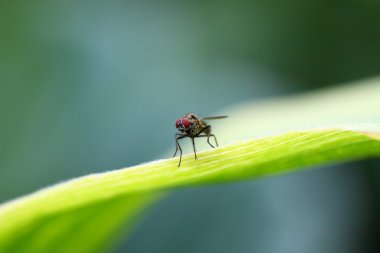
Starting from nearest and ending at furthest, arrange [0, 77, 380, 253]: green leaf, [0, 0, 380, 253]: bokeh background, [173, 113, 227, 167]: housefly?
1. [0, 77, 380, 253]: green leaf
2. [173, 113, 227, 167]: housefly
3. [0, 0, 380, 253]: bokeh background

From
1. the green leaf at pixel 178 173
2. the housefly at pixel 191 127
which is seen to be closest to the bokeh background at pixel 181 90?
the housefly at pixel 191 127

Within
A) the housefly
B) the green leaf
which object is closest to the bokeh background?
the housefly

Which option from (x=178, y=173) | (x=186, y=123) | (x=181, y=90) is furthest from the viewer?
(x=181, y=90)

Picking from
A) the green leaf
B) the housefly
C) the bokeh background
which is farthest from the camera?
the bokeh background

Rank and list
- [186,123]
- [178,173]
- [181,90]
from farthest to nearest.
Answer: [181,90] → [186,123] → [178,173]

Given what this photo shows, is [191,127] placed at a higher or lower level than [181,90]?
lower

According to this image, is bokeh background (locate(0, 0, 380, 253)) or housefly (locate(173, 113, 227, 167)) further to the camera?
bokeh background (locate(0, 0, 380, 253))

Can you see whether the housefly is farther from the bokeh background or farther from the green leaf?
the green leaf

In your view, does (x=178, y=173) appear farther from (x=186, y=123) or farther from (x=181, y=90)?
(x=181, y=90)

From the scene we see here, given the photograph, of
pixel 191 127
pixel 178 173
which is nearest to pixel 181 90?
pixel 191 127

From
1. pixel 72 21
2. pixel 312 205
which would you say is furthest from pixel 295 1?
pixel 312 205
